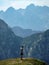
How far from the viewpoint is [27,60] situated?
8944 cm

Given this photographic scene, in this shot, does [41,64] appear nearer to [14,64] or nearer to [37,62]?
[37,62]

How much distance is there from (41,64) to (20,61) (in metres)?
8.54

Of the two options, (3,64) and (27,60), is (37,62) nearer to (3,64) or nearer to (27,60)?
(27,60)

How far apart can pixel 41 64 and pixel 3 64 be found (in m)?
14.3

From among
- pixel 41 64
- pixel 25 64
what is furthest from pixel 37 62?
pixel 25 64

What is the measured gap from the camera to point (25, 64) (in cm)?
8356

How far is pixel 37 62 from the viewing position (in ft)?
295

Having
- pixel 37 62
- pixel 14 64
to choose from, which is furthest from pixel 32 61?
pixel 14 64

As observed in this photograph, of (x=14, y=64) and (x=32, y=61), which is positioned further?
(x=32, y=61)

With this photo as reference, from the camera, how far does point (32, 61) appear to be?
294ft

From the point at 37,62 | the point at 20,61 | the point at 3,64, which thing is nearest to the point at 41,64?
the point at 37,62

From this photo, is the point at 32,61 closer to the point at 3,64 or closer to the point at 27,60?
the point at 27,60

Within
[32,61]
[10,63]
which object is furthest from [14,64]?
[32,61]

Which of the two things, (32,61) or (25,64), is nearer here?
(25,64)
